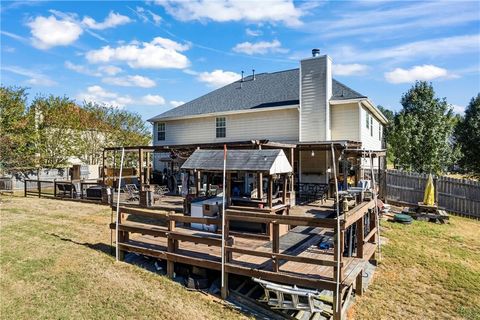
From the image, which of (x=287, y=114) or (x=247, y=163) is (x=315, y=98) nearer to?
(x=287, y=114)

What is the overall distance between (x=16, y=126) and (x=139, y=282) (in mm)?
20656

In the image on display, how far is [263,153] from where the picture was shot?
30.7 feet

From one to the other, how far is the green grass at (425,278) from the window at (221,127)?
Answer: 37.4 ft

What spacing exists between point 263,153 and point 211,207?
2.22 meters

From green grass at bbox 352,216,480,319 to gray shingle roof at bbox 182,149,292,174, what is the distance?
3928 millimetres

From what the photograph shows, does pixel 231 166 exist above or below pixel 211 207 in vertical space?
above

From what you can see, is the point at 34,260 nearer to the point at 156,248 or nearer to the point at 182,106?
the point at 156,248

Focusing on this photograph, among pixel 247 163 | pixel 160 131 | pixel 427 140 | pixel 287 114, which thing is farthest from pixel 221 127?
pixel 427 140

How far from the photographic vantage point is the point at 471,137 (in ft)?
94.3

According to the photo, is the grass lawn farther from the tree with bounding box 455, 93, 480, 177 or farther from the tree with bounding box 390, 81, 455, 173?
the tree with bounding box 455, 93, 480, 177

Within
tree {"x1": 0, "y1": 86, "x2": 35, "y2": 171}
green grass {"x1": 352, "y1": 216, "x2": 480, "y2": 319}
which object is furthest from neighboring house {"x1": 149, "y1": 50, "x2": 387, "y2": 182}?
tree {"x1": 0, "y1": 86, "x2": 35, "y2": 171}

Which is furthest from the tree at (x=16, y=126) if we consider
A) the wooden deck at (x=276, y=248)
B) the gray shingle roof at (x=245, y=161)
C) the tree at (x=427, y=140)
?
the tree at (x=427, y=140)

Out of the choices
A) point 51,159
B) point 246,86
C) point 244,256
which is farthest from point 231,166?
point 51,159

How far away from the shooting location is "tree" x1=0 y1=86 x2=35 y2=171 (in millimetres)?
19953
